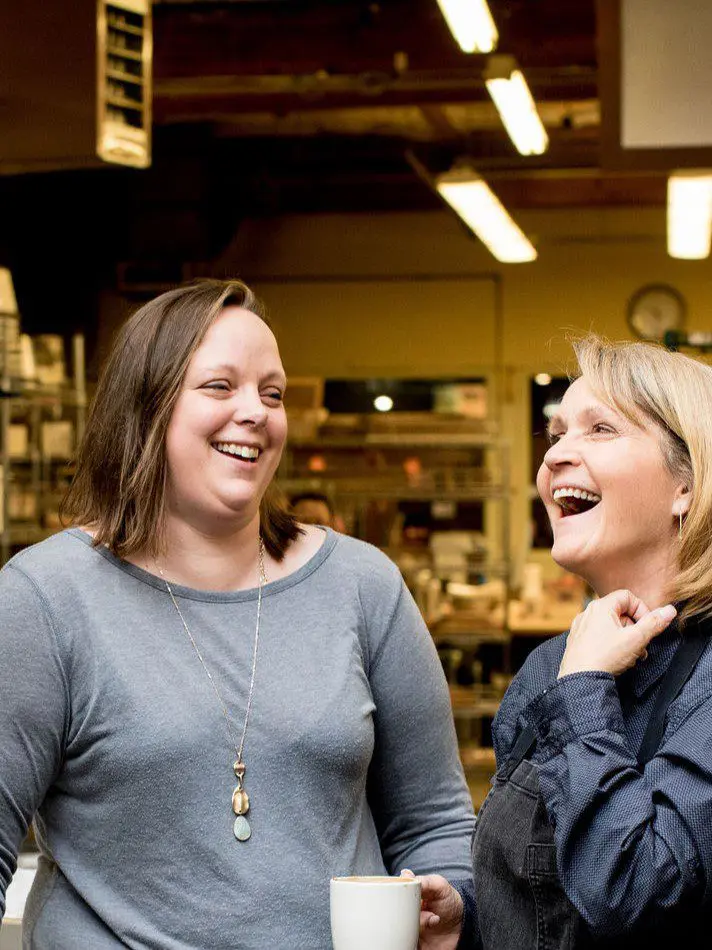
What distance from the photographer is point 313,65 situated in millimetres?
6371

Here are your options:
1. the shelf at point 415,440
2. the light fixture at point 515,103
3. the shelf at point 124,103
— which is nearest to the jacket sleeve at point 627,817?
the shelf at point 124,103

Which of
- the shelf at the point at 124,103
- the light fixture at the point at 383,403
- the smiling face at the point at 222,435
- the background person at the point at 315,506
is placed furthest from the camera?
the light fixture at the point at 383,403

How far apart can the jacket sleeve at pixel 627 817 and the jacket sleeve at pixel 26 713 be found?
62 cm

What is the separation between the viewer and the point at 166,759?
164 cm

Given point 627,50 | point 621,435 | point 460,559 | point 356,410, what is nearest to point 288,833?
point 621,435

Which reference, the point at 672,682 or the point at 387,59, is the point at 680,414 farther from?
the point at 387,59

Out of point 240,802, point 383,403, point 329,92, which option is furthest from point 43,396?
point 240,802

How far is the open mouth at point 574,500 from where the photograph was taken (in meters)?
1.55

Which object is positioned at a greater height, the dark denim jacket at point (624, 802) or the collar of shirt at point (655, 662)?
the collar of shirt at point (655, 662)

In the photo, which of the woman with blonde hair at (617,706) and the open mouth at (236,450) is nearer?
the woman with blonde hair at (617,706)

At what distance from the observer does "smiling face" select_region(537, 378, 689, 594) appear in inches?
59.6

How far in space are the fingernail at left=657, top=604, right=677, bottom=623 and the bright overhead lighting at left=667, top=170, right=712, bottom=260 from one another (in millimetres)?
2883

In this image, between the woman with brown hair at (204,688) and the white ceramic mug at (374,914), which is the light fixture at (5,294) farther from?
the white ceramic mug at (374,914)

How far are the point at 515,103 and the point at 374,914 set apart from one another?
4.29 m
